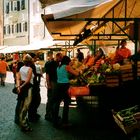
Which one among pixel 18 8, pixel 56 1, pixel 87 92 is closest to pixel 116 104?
pixel 87 92

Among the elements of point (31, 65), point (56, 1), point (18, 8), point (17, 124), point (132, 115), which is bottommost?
point (17, 124)

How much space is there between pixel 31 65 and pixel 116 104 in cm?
240

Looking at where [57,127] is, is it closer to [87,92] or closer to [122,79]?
[87,92]

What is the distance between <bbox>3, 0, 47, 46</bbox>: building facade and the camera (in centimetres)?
5931

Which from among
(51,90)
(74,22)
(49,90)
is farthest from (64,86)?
(74,22)

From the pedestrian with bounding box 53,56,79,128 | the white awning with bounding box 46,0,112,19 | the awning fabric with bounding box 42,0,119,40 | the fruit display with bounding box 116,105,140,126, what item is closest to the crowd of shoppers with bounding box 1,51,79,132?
the pedestrian with bounding box 53,56,79,128

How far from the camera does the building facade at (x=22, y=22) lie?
5931cm

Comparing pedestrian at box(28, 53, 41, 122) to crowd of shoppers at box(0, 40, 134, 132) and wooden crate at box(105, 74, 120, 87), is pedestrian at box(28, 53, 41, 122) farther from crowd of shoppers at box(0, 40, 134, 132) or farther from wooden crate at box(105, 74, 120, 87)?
wooden crate at box(105, 74, 120, 87)

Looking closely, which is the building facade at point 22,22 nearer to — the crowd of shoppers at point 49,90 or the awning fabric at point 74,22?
the awning fabric at point 74,22

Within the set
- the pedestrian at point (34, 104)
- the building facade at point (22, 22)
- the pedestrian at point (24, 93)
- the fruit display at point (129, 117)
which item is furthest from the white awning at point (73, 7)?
the building facade at point (22, 22)

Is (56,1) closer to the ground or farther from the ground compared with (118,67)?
farther from the ground

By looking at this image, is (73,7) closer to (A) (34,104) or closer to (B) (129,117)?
(B) (129,117)

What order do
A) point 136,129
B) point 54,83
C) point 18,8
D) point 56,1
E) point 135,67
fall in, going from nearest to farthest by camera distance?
point 136,129
point 56,1
point 135,67
point 54,83
point 18,8

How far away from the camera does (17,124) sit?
11367 mm
